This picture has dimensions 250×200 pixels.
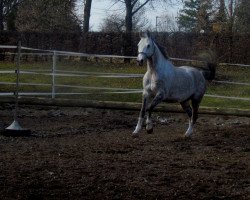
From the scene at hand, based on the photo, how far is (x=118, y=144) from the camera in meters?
8.05

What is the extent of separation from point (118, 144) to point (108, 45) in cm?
1887

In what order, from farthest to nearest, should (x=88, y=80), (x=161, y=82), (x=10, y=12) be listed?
(x=10, y=12)
(x=88, y=80)
(x=161, y=82)

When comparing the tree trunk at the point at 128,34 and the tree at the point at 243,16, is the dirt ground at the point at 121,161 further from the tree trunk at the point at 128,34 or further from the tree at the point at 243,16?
the tree at the point at 243,16

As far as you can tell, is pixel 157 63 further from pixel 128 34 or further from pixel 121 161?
pixel 128 34

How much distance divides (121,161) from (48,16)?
28.0 meters

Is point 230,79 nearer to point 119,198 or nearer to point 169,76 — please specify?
point 169,76

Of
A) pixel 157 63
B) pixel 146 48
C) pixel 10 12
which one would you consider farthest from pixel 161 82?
pixel 10 12

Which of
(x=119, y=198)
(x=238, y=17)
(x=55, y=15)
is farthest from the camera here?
(x=55, y=15)

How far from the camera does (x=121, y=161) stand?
22.0ft

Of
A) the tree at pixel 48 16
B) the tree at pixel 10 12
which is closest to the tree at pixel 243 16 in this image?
the tree at pixel 48 16

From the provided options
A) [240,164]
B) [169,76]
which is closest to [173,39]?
[169,76]

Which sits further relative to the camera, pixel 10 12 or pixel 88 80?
pixel 10 12

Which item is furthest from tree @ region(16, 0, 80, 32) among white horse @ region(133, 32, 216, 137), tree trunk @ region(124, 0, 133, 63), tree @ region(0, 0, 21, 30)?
white horse @ region(133, 32, 216, 137)

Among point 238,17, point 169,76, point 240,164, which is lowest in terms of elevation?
point 240,164
